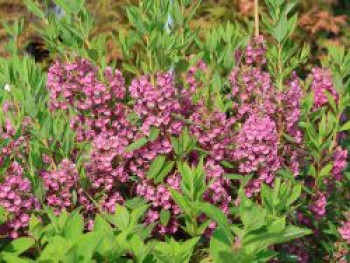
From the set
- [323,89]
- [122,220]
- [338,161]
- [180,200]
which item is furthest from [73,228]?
[323,89]

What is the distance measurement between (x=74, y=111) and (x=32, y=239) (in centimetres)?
84

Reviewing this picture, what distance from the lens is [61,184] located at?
7.09ft

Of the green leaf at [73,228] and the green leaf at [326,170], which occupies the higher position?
the green leaf at [73,228]

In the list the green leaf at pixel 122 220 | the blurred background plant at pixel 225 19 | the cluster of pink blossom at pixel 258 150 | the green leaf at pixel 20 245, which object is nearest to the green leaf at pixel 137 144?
the cluster of pink blossom at pixel 258 150

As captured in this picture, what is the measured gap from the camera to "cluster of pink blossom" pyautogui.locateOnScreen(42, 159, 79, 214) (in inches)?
83.7

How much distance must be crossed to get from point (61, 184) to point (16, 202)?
0.23 m

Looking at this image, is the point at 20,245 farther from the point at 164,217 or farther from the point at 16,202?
the point at 164,217

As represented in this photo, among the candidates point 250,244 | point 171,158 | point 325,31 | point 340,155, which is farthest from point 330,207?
point 325,31

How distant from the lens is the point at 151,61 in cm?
241

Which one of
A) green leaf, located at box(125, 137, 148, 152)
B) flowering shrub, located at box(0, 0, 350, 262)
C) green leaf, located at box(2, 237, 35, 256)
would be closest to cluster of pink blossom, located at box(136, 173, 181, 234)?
flowering shrub, located at box(0, 0, 350, 262)

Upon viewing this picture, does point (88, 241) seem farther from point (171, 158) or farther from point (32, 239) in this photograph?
point (171, 158)

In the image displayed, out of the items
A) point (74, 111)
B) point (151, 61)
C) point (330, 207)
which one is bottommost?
point (330, 207)

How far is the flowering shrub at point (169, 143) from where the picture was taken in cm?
201

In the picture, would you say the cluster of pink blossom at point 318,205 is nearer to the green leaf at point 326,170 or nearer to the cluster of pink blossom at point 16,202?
the green leaf at point 326,170
